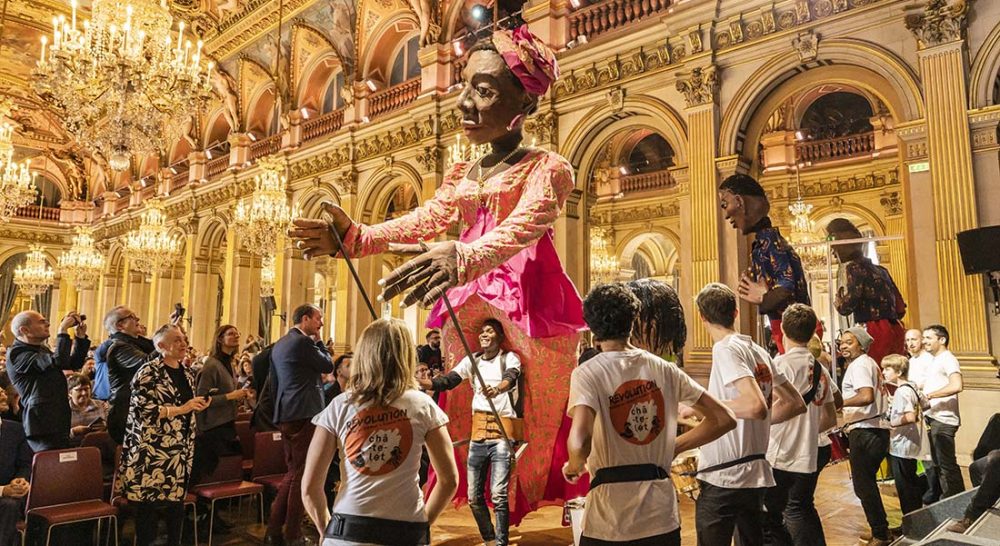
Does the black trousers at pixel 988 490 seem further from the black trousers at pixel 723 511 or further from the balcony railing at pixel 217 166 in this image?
the balcony railing at pixel 217 166

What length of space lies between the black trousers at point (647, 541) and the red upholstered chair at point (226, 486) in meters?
3.32

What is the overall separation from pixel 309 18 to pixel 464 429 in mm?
13240

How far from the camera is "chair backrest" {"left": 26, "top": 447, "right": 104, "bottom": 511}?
3654mm

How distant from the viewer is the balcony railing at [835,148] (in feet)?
41.6

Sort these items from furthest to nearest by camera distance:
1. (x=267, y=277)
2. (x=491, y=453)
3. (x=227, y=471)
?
1. (x=267, y=277)
2. (x=227, y=471)
3. (x=491, y=453)

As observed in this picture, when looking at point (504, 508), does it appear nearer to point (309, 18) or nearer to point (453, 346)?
point (453, 346)

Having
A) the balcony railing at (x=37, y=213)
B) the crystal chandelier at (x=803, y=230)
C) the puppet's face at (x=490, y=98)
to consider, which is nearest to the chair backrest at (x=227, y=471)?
the puppet's face at (x=490, y=98)

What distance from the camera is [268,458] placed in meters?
4.87

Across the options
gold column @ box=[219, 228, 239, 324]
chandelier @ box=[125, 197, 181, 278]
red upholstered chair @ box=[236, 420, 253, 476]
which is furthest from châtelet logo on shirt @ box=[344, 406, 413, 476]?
gold column @ box=[219, 228, 239, 324]

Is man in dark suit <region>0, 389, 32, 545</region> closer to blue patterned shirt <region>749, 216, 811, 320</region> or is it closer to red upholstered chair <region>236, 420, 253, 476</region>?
red upholstered chair <region>236, 420, 253, 476</region>

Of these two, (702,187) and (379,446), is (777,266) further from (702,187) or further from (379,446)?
(702,187)

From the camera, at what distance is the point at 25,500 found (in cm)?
397

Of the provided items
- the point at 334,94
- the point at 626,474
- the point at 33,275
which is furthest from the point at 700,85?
the point at 33,275

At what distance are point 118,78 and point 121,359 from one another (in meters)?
3.91
